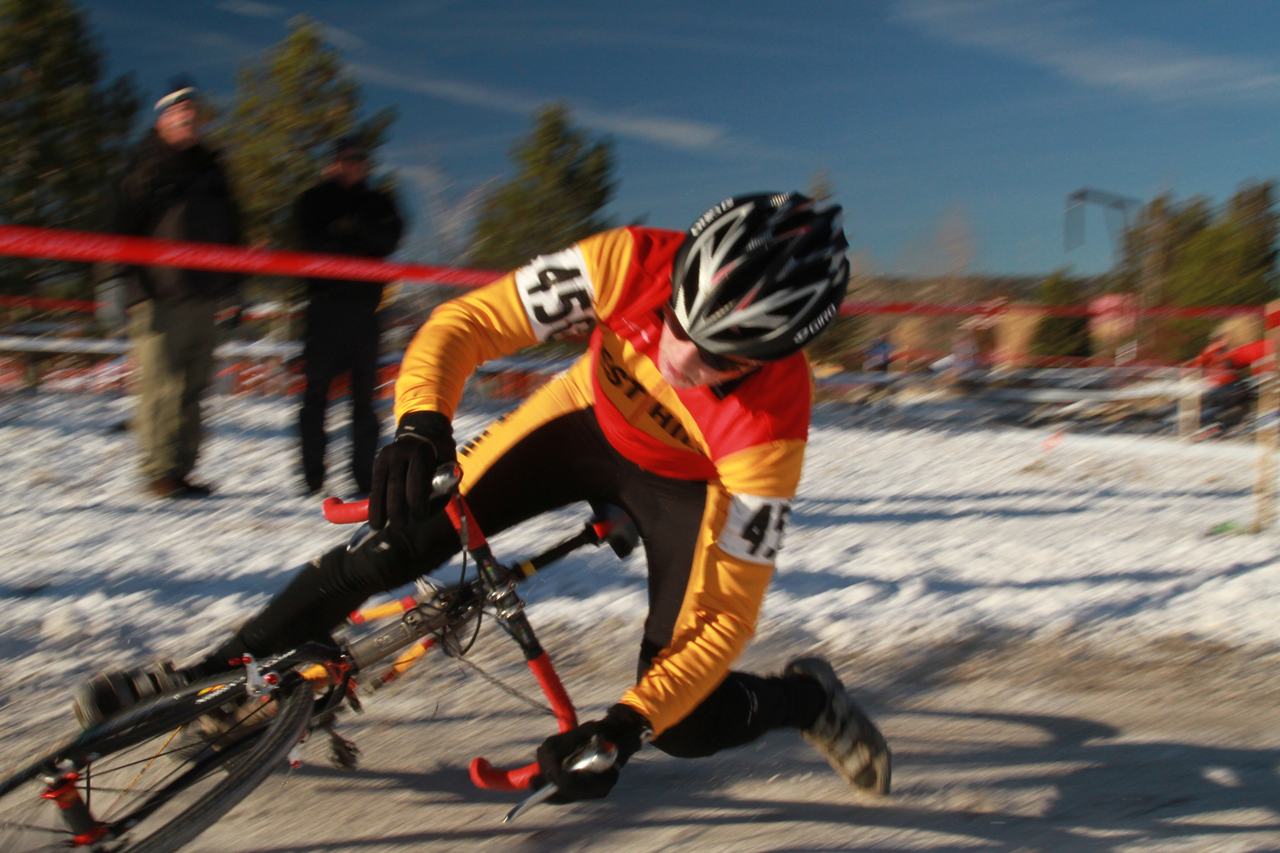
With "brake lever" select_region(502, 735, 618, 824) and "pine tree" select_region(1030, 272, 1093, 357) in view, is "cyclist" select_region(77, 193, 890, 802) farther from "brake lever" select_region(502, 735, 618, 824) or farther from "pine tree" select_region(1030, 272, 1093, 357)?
"pine tree" select_region(1030, 272, 1093, 357)

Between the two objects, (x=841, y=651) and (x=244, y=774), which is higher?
(x=244, y=774)

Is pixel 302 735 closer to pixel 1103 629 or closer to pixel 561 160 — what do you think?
pixel 1103 629

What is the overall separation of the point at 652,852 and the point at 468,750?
2.68 feet

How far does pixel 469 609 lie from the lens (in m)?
2.78

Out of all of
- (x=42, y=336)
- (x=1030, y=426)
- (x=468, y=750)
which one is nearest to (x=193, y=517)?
(x=468, y=750)

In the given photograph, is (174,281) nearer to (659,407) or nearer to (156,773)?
(156,773)

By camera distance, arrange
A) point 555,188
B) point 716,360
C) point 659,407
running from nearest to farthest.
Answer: point 716,360 → point 659,407 → point 555,188

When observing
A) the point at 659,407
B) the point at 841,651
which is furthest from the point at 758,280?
the point at 841,651

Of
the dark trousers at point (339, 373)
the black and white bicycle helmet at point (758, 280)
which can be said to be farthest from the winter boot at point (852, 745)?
the dark trousers at point (339, 373)

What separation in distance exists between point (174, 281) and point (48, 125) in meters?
12.4

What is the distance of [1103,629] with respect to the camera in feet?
15.0

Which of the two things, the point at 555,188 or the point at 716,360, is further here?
the point at 555,188

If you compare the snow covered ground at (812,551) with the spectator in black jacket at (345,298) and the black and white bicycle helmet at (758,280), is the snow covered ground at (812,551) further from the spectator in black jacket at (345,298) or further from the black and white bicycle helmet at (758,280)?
the black and white bicycle helmet at (758,280)

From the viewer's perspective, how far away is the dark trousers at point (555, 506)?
276cm
